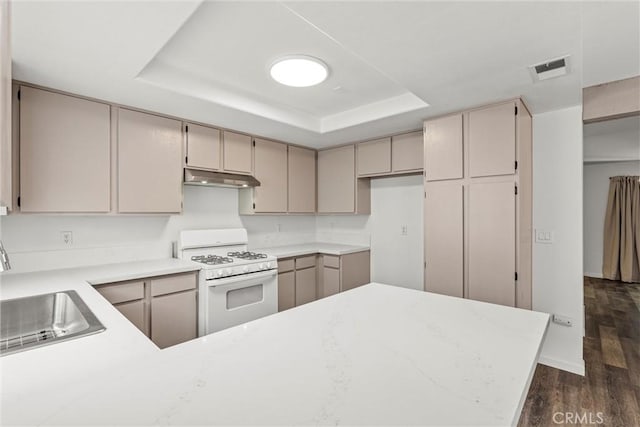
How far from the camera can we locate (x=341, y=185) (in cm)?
401

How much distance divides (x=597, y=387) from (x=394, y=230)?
2.21 meters

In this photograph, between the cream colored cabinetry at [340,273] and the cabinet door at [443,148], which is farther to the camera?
the cream colored cabinetry at [340,273]

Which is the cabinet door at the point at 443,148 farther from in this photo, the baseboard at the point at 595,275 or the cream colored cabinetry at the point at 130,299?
the baseboard at the point at 595,275

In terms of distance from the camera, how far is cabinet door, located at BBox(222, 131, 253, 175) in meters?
3.22

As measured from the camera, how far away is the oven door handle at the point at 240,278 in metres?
2.64

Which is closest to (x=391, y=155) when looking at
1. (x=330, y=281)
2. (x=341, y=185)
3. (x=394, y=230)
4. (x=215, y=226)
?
(x=341, y=185)

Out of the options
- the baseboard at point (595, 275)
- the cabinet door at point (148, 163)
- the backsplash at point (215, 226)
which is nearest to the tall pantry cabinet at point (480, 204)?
the backsplash at point (215, 226)

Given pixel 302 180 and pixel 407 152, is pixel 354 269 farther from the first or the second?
pixel 407 152

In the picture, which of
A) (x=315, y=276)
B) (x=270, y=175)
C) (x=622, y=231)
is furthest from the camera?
(x=622, y=231)

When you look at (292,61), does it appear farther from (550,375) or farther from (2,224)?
(550,375)

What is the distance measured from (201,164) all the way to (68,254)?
50.4 inches

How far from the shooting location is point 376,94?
2738 millimetres

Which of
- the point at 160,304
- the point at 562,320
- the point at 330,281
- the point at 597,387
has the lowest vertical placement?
the point at 597,387

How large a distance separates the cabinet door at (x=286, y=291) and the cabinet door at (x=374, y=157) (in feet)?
4.87
